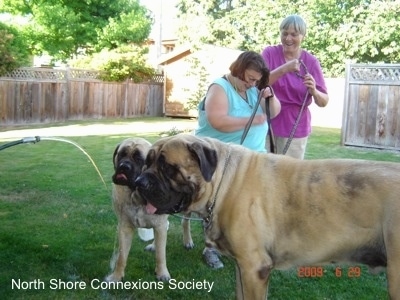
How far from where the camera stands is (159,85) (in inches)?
947

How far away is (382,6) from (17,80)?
64.9 ft

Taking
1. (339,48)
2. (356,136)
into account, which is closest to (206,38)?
(339,48)

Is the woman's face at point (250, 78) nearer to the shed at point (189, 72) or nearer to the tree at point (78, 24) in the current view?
the shed at point (189, 72)

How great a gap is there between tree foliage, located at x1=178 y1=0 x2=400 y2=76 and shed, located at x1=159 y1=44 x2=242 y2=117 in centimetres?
129

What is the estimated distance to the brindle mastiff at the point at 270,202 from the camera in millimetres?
2641

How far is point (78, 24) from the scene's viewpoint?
1009 inches

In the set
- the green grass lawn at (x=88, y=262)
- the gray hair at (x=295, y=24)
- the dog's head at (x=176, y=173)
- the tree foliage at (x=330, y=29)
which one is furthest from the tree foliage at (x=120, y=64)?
the dog's head at (x=176, y=173)

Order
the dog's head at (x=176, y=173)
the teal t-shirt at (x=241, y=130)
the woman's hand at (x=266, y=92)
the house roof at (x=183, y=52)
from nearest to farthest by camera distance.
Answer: the dog's head at (x=176, y=173) → the teal t-shirt at (x=241, y=130) → the woman's hand at (x=266, y=92) → the house roof at (x=183, y=52)

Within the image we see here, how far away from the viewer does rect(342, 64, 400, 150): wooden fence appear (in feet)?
39.7

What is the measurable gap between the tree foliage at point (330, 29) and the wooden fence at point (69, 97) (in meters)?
4.13

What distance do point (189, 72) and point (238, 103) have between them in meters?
19.0

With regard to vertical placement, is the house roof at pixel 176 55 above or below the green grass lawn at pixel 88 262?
above

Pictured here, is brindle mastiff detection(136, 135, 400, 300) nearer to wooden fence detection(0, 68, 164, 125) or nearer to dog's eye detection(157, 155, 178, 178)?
dog's eye detection(157, 155, 178, 178)
